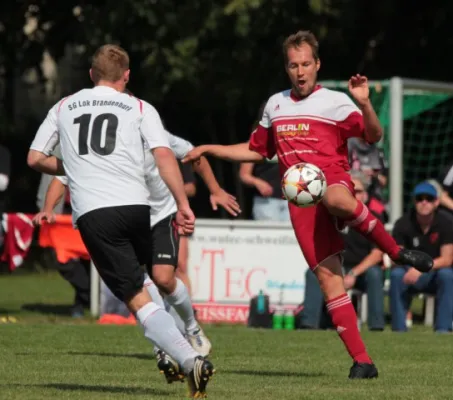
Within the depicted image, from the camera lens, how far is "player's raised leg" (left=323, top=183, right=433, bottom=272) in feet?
30.5

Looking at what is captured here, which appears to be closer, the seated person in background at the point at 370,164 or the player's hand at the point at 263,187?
the player's hand at the point at 263,187

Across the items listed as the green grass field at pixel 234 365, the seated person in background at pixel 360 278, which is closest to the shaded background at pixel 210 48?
the seated person in background at pixel 360 278

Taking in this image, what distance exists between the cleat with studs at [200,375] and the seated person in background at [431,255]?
261 inches

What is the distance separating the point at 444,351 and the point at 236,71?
1285 centimetres

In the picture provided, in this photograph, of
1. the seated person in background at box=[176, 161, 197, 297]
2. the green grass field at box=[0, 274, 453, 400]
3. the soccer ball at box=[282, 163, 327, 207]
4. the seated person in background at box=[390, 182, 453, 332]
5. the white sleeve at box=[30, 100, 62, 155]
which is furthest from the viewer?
the seated person in background at box=[390, 182, 453, 332]

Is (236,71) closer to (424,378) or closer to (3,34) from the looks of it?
(3,34)

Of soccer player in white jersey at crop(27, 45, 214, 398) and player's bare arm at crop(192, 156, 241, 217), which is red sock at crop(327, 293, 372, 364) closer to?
player's bare arm at crop(192, 156, 241, 217)

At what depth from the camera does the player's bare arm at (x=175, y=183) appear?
27.4ft

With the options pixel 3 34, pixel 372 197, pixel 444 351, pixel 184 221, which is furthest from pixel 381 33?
pixel 184 221

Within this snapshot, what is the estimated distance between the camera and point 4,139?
2733 centimetres

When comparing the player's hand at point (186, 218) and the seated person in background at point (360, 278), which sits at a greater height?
the player's hand at point (186, 218)

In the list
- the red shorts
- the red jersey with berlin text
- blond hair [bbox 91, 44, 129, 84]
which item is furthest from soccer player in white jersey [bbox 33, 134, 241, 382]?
blond hair [bbox 91, 44, 129, 84]

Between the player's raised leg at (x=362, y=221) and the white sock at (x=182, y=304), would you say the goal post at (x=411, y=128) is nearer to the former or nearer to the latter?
the white sock at (x=182, y=304)

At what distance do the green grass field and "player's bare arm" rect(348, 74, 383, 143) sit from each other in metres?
1.52
